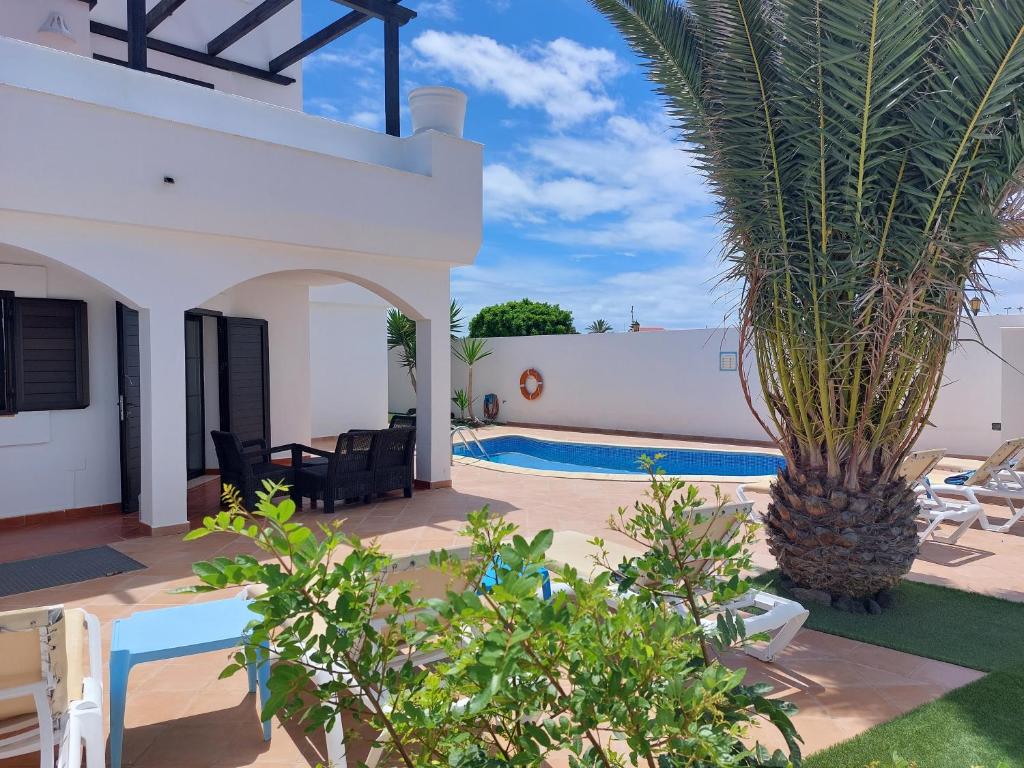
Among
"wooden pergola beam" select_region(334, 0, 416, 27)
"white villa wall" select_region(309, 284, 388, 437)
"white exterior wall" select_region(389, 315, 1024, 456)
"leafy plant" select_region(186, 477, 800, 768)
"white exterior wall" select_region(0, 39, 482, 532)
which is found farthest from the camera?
"white villa wall" select_region(309, 284, 388, 437)

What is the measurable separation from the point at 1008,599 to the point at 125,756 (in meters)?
6.29

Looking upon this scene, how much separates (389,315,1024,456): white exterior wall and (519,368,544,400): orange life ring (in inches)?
5.5

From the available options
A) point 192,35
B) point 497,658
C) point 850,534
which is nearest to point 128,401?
point 192,35

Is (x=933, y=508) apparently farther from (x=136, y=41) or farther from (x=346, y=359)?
(x=346, y=359)

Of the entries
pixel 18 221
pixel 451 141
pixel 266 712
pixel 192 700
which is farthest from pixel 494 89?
pixel 266 712

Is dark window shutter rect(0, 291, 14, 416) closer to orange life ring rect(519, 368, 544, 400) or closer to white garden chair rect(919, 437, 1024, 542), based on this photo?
white garden chair rect(919, 437, 1024, 542)

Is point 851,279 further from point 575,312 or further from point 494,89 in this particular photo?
point 575,312

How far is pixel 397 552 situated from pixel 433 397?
3767mm

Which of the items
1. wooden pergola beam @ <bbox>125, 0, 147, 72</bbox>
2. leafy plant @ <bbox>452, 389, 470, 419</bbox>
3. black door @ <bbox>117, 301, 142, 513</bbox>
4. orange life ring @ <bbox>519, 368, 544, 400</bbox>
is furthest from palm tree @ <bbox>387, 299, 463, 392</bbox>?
wooden pergola beam @ <bbox>125, 0, 147, 72</bbox>

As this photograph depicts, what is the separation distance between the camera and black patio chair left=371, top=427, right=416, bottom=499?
31.3 feet

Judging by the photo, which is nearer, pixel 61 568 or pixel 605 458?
pixel 61 568

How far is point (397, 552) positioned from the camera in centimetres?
702

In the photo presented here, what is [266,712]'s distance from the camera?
1256mm

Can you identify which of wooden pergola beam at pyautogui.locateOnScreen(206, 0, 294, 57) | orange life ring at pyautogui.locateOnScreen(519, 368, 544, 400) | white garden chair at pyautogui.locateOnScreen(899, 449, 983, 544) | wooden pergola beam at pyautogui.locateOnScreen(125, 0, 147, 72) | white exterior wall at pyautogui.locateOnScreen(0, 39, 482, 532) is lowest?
white garden chair at pyautogui.locateOnScreen(899, 449, 983, 544)
